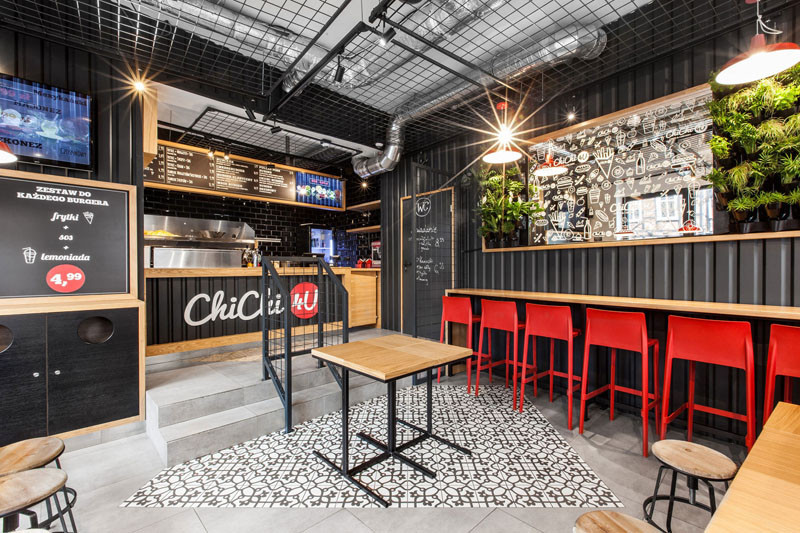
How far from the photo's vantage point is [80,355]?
2.78 metres

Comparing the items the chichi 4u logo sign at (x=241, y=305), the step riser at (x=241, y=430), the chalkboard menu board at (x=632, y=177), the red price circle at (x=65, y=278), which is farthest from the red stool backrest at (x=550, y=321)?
the red price circle at (x=65, y=278)

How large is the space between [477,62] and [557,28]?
2.70 feet

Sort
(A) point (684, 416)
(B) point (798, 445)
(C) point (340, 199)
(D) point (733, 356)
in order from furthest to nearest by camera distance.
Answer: (C) point (340, 199)
(A) point (684, 416)
(D) point (733, 356)
(B) point (798, 445)

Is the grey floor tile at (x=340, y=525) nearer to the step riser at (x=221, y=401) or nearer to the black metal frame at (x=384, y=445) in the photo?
the black metal frame at (x=384, y=445)

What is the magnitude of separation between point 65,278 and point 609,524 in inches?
148

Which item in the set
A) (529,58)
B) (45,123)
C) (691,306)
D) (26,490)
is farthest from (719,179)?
(45,123)

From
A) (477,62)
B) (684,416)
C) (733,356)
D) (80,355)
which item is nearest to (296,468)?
(80,355)

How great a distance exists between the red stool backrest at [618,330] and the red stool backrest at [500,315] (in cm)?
70

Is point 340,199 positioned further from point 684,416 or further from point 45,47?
point 684,416

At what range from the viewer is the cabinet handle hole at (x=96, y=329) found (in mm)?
2943

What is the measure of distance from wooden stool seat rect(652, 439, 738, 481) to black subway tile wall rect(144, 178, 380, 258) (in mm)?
5923

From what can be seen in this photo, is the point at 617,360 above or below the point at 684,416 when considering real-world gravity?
above

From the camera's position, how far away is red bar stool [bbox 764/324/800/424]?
2.22m

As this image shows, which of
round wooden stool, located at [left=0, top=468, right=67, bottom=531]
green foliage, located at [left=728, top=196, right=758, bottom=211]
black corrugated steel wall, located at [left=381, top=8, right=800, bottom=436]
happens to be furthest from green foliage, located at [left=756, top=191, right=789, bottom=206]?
round wooden stool, located at [left=0, top=468, right=67, bottom=531]
